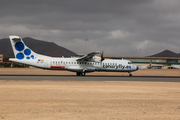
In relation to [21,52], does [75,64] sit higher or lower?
lower

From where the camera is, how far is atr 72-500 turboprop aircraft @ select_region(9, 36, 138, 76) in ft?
120

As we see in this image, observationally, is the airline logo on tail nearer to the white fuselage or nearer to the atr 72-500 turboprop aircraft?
the atr 72-500 turboprop aircraft

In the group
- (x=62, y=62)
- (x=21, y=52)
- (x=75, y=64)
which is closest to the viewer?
(x=21, y=52)

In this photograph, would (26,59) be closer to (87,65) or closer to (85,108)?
(87,65)

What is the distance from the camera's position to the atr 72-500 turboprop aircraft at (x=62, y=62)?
3662 centimetres

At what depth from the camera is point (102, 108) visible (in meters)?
9.91

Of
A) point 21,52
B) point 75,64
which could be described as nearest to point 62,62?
point 75,64

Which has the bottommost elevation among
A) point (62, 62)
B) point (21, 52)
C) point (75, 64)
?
point (75, 64)

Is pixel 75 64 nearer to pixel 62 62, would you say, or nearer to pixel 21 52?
pixel 62 62

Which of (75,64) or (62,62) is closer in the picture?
(62,62)

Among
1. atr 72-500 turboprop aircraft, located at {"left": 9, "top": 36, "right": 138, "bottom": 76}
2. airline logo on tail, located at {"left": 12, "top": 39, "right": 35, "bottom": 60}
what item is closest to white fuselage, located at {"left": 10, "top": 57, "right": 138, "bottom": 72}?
atr 72-500 turboprop aircraft, located at {"left": 9, "top": 36, "right": 138, "bottom": 76}

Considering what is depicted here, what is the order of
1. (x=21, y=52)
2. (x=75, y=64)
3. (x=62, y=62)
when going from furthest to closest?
(x=75, y=64)
(x=62, y=62)
(x=21, y=52)

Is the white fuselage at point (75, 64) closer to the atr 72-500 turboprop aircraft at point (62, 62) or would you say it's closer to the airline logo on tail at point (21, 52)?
the atr 72-500 turboprop aircraft at point (62, 62)

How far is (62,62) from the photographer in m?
37.4
